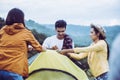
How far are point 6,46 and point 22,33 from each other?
19 cm

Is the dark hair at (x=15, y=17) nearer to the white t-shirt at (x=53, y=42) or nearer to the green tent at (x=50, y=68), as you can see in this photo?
the green tent at (x=50, y=68)

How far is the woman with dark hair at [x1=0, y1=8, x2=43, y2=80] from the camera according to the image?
2594 millimetres

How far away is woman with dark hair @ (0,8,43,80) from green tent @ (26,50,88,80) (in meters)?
0.37

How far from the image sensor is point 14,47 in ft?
8.66

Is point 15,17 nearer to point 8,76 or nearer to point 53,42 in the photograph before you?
point 8,76

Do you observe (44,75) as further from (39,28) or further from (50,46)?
(39,28)

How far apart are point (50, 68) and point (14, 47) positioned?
0.56 meters

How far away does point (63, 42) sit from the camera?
3.48 meters

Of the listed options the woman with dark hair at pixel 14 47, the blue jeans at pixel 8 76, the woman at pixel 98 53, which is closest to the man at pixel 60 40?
the woman at pixel 98 53

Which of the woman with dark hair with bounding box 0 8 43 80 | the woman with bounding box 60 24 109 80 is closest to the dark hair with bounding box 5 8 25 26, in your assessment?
the woman with dark hair with bounding box 0 8 43 80

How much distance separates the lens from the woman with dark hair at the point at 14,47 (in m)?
2.59

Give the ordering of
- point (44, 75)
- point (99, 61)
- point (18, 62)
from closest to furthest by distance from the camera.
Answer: point (18, 62), point (44, 75), point (99, 61)

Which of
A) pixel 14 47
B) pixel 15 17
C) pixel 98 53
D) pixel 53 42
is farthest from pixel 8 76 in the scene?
pixel 98 53

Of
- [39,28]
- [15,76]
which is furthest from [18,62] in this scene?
[39,28]
